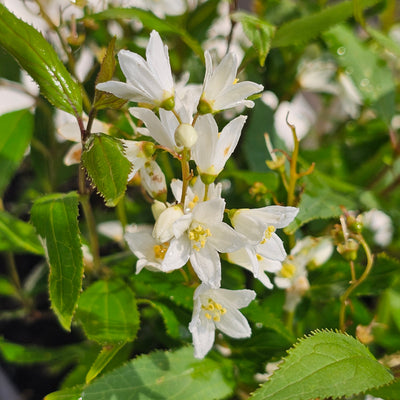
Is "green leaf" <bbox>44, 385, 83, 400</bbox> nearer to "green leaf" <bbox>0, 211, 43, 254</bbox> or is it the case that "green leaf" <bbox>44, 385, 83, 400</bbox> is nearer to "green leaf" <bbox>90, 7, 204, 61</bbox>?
"green leaf" <bbox>0, 211, 43, 254</bbox>

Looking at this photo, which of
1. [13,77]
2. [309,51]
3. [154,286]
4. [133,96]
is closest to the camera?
[133,96]

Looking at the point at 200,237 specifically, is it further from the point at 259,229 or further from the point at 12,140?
the point at 12,140

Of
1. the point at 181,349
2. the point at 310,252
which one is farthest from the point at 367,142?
the point at 181,349

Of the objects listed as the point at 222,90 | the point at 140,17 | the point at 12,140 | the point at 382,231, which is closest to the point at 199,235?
the point at 222,90

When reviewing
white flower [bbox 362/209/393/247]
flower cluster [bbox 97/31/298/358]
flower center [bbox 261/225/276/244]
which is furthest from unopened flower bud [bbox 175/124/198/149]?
white flower [bbox 362/209/393/247]

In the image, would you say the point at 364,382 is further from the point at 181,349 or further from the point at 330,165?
the point at 330,165

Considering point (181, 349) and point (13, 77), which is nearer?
point (181, 349)

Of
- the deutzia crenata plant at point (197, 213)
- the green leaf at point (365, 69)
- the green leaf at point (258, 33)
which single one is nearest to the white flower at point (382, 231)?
the deutzia crenata plant at point (197, 213)
